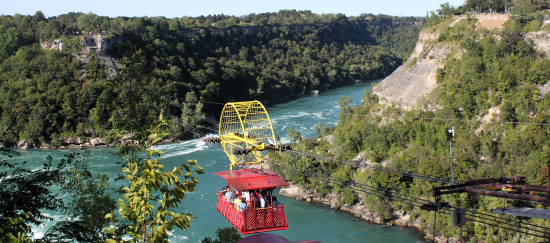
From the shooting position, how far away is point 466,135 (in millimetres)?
25688

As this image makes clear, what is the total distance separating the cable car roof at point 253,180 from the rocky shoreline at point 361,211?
42.2ft

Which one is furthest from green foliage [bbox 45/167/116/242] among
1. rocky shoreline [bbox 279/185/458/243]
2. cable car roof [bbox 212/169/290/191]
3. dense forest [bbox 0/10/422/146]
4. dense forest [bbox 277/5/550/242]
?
rocky shoreline [bbox 279/185/458/243]

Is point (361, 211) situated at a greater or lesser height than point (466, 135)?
lesser

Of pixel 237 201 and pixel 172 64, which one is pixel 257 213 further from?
pixel 172 64

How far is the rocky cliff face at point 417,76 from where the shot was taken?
3180 cm

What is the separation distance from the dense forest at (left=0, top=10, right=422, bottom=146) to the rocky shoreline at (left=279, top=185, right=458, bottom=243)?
39.4ft

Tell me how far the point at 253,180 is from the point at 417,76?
25480mm

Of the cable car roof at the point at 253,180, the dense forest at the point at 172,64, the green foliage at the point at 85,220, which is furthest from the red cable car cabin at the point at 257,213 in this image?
the dense forest at the point at 172,64

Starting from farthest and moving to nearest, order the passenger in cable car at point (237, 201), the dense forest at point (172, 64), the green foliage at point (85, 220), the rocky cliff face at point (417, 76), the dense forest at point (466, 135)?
the dense forest at point (172, 64) → the rocky cliff face at point (417, 76) → the dense forest at point (466, 135) → the passenger in cable car at point (237, 201) → the green foliage at point (85, 220)

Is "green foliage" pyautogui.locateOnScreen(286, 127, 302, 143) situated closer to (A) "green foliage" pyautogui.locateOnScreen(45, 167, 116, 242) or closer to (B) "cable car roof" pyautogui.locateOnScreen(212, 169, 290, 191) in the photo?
(B) "cable car roof" pyautogui.locateOnScreen(212, 169, 290, 191)

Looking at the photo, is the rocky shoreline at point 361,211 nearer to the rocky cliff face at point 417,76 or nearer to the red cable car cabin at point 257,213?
the rocky cliff face at point 417,76

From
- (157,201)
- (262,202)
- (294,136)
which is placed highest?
(157,201)

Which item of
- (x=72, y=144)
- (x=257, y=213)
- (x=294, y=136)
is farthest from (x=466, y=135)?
(x=72, y=144)

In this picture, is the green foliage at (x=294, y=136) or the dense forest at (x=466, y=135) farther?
the green foliage at (x=294, y=136)
